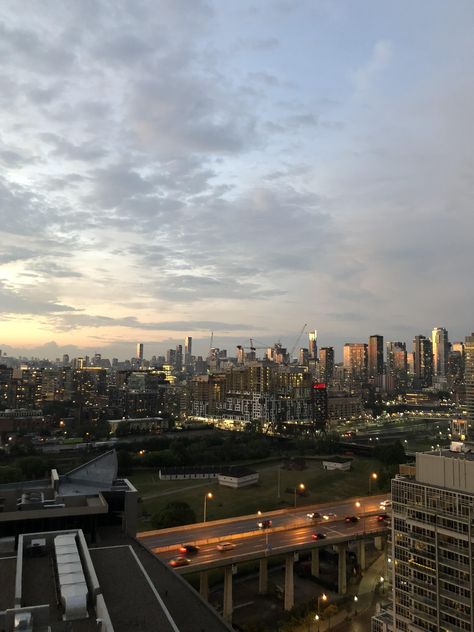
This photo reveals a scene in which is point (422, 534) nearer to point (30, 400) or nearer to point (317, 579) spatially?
point (317, 579)

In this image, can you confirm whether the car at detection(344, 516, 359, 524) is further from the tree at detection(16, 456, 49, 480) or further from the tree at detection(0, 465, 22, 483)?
the tree at detection(16, 456, 49, 480)

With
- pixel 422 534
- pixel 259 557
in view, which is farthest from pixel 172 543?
pixel 422 534

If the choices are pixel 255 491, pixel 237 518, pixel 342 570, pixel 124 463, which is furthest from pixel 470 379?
pixel 237 518

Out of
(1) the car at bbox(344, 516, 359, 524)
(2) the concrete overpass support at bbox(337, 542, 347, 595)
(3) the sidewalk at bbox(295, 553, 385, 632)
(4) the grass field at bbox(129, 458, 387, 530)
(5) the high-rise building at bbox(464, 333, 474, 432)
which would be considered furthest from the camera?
(5) the high-rise building at bbox(464, 333, 474, 432)

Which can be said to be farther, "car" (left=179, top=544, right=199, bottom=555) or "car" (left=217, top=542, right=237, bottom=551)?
"car" (left=217, top=542, right=237, bottom=551)

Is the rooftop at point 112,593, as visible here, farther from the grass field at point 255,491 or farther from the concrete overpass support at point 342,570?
the grass field at point 255,491

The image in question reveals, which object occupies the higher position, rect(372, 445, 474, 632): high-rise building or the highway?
rect(372, 445, 474, 632): high-rise building

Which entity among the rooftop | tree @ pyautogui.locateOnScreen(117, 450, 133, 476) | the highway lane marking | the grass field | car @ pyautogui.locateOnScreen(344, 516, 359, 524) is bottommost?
the highway lane marking

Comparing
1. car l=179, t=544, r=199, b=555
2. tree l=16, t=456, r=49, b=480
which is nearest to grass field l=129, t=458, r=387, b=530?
tree l=16, t=456, r=49, b=480
